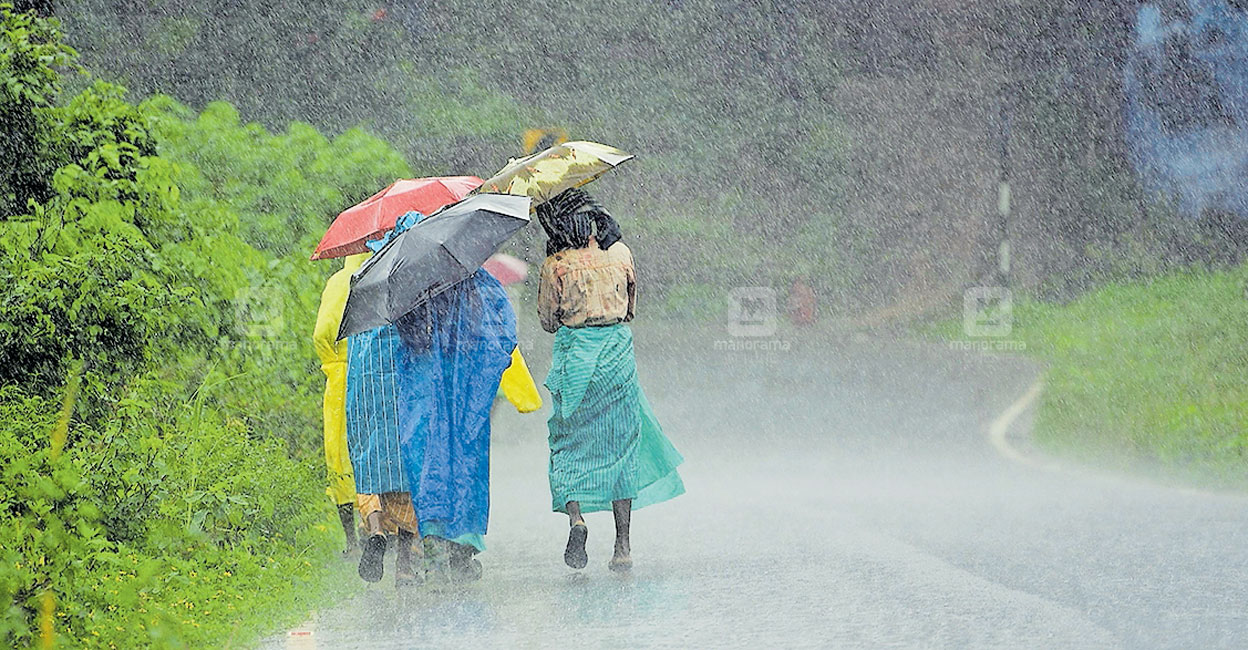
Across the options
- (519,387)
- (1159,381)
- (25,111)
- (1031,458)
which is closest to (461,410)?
(519,387)

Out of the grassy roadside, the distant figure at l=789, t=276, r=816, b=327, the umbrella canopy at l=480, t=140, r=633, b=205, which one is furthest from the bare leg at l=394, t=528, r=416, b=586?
the distant figure at l=789, t=276, r=816, b=327

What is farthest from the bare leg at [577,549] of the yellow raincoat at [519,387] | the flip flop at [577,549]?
the yellow raincoat at [519,387]

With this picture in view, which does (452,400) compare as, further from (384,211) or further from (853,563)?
(853,563)

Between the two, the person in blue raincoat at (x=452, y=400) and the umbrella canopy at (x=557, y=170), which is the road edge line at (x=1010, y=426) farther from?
the person in blue raincoat at (x=452, y=400)

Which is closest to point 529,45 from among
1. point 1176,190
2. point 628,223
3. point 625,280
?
point 628,223

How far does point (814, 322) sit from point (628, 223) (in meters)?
3.94

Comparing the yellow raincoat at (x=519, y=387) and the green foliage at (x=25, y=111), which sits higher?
the green foliage at (x=25, y=111)

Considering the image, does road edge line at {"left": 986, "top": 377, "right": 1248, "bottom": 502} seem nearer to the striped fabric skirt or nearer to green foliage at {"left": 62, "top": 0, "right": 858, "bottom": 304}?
the striped fabric skirt

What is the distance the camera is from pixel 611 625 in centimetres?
709

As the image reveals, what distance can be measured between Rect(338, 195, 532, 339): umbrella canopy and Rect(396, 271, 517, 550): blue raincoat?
301mm

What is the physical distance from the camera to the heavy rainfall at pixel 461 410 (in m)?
6.57

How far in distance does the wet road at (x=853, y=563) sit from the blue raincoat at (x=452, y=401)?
369 mm

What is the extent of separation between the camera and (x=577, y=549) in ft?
27.5

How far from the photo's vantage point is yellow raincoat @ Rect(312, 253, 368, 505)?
8852mm
